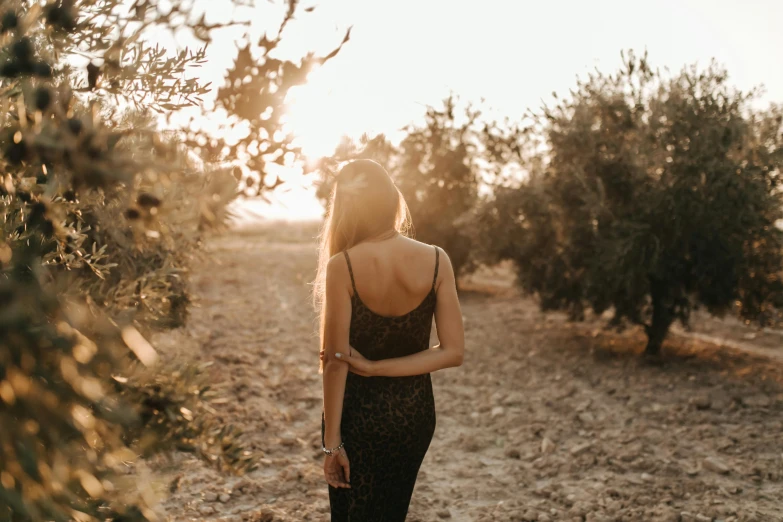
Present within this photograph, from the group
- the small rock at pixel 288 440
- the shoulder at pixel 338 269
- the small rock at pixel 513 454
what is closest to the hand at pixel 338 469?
the shoulder at pixel 338 269

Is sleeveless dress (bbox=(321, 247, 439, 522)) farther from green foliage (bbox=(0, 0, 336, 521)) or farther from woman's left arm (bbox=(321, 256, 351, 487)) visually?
green foliage (bbox=(0, 0, 336, 521))

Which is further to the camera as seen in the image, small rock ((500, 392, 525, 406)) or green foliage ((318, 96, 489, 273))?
green foliage ((318, 96, 489, 273))

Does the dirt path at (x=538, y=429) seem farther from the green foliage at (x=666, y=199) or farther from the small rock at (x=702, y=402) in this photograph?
the green foliage at (x=666, y=199)

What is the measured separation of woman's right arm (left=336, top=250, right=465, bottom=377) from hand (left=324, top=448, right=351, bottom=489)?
0.42 m

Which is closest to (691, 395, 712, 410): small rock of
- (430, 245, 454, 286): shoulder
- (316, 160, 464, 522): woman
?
(316, 160, 464, 522): woman

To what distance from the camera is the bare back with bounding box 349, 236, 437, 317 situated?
3.17 metres

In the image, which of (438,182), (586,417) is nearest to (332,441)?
(586,417)

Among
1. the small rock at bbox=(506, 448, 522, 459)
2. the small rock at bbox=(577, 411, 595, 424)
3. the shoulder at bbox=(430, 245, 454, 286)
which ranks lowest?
the small rock at bbox=(506, 448, 522, 459)

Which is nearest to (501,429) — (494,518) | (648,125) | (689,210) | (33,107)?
(494,518)

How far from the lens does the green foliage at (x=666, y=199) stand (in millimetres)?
10219

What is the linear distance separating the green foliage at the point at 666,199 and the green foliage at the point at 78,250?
9.12 meters

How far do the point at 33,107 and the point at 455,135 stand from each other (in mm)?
18066

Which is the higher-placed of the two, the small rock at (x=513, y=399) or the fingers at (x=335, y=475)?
the fingers at (x=335, y=475)

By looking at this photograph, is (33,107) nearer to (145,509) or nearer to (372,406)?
(145,509)
